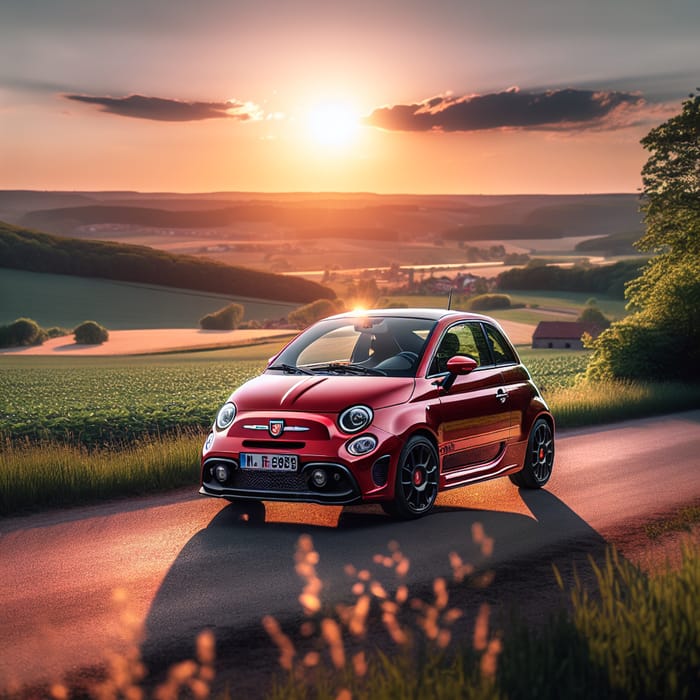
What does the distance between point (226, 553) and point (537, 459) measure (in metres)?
4.43

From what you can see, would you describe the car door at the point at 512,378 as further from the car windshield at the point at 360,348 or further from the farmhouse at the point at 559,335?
the farmhouse at the point at 559,335

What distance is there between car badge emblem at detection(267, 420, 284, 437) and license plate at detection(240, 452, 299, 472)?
18 centimetres

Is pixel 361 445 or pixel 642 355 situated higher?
pixel 361 445

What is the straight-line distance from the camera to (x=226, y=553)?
9188 millimetres

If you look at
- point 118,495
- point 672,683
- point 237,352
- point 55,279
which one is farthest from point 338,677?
point 55,279

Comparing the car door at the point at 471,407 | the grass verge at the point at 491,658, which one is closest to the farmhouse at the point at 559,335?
the car door at the point at 471,407

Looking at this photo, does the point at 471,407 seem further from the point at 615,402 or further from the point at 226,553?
the point at 615,402

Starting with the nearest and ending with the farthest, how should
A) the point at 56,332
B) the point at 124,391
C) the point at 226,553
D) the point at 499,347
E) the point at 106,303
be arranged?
the point at 226,553 < the point at 499,347 < the point at 124,391 < the point at 56,332 < the point at 106,303

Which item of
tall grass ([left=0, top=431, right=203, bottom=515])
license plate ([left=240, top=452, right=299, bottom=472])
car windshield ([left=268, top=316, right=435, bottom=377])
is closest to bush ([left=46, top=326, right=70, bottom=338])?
tall grass ([left=0, top=431, right=203, bottom=515])

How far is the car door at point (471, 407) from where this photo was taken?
10789mm

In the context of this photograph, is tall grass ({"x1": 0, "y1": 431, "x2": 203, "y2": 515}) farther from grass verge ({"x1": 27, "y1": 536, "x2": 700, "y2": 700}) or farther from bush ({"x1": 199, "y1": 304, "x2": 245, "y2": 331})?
bush ({"x1": 199, "y1": 304, "x2": 245, "y2": 331})

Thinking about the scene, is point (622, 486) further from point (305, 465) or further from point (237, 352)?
point (237, 352)

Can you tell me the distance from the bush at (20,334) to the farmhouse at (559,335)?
42664 mm

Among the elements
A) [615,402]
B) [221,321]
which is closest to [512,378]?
[615,402]
